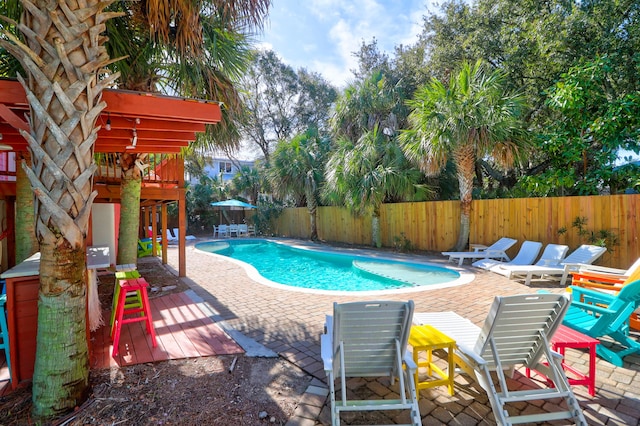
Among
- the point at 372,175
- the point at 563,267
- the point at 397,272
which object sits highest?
the point at 372,175

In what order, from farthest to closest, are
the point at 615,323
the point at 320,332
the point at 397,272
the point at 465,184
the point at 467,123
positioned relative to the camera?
1. the point at 465,184
2. the point at 397,272
3. the point at 467,123
4. the point at 320,332
5. the point at 615,323

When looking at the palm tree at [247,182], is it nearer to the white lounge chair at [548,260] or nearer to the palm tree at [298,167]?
the palm tree at [298,167]

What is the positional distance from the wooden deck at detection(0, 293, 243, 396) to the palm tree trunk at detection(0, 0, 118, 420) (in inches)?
34.1

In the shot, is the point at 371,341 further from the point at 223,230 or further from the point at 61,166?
the point at 223,230

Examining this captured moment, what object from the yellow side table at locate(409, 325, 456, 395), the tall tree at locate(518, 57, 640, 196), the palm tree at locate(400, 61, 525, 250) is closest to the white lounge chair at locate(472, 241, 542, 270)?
the tall tree at locate(518, 57, 640, 196)

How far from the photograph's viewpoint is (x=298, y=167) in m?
15.5

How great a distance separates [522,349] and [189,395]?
2.89 m

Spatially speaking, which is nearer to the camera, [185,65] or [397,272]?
[185,65]

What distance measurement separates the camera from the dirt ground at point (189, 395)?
7.97 ft

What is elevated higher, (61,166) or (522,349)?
(61,166)

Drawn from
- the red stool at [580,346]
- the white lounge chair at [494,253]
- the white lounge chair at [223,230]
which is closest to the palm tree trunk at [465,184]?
the white lounge chair at [494,253]

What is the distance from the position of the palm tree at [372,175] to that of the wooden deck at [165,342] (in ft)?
27.2

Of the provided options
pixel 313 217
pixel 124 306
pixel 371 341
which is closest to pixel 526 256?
pixel 371 341

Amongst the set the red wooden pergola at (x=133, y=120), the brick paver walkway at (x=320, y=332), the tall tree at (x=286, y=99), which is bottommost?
the brick paver walkway at (x=320, y=332)
